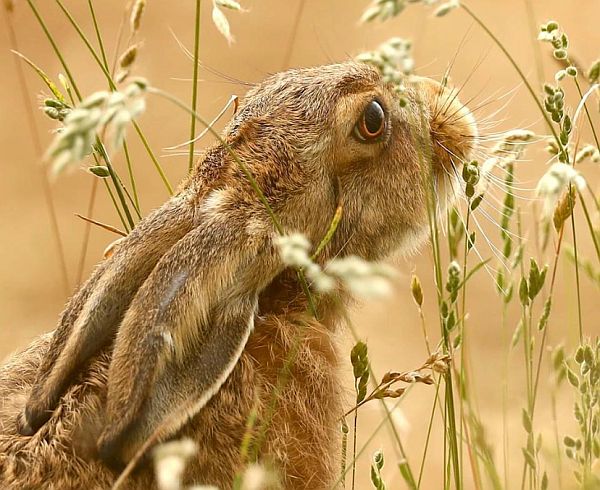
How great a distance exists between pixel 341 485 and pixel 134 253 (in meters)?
0.87

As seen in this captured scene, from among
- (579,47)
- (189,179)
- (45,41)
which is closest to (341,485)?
(189,179)

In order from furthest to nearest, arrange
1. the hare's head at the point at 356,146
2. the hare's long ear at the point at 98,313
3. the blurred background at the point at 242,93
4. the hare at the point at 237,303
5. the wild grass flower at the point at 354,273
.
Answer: the blurred background at the point at 242,93
the hare's head at the point at 356,146
the hare's long ear at the point at 98,313
the hare at the point at 237,303
the wild grass flower at the point at 354,273

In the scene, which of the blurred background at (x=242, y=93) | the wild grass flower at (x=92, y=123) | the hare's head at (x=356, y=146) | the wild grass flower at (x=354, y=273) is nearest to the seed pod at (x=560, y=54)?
the hare's head at (x=356, y=146)

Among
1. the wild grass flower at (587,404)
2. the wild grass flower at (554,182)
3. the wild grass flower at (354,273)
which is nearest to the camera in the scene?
the wild grass flower at (354,273)

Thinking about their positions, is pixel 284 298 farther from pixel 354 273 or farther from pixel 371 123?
pixel 354 273

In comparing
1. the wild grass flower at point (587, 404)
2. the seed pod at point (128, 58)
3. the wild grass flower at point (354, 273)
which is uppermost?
the seed pod at point (128, 58)

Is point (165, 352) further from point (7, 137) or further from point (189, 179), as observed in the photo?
point (7, 137)

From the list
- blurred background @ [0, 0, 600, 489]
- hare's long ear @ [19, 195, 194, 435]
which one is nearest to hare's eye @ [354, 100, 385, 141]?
hare's long ear @ [19, 195, 194, 435]

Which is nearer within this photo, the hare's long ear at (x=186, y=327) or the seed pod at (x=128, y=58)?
the hare's long ear at (x=186, y=327)

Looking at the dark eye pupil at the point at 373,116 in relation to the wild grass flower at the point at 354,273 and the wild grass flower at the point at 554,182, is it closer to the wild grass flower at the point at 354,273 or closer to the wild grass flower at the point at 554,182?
the wild grass flower at the point at 554,182

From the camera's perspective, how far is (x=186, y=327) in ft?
9.09

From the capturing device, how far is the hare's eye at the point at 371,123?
3.34 metres

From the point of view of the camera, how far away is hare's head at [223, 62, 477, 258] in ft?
10.7

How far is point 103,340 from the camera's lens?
9.84 ft
